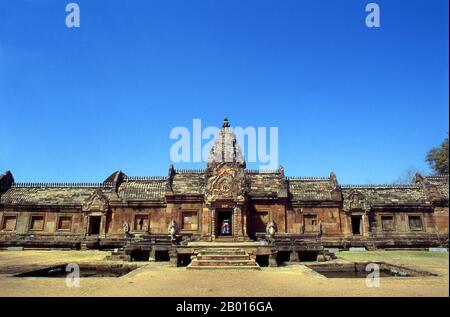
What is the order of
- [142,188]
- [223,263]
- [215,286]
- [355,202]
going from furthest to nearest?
[142,188] < [355,202] < [223,263] < [215,286]

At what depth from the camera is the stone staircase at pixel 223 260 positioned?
53.9 feet

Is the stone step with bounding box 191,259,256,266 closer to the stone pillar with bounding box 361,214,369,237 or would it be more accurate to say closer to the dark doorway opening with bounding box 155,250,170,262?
the dark doorway opening with bounding box 155,250,170,262

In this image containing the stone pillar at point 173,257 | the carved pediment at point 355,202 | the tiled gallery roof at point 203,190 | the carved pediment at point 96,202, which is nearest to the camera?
the stone pillar at point 173,257

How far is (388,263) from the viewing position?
17422mm

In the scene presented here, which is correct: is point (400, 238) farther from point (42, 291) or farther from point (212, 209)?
point (42, 291)

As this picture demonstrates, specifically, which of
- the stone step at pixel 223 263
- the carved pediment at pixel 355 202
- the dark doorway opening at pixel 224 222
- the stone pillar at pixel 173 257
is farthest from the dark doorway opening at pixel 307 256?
the carved pediment at pixel 355 202

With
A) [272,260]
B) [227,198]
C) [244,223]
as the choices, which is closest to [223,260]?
[272,260]

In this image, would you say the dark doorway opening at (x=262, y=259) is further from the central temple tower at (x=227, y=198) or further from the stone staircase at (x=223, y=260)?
the central temple tower at (x=227, y=198)

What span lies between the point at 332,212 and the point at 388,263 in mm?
12806

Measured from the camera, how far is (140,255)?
2158 cm

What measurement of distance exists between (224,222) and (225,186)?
232 inches

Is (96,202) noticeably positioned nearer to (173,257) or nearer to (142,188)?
(142,188)

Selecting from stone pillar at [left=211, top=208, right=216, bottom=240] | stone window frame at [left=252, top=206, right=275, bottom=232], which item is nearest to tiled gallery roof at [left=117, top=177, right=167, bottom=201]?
stone pillar at [left=211, top=208, right=216, bottom=240]

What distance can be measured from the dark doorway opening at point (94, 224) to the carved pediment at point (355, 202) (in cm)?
2341
